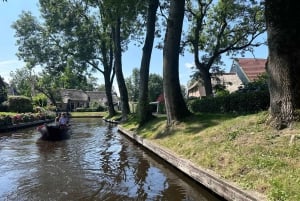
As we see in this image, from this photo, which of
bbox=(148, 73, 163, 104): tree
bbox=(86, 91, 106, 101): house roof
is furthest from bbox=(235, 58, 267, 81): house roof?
A: bbox=(86, 91, 106, 101): house roof

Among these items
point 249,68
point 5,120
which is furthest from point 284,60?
point 249,68

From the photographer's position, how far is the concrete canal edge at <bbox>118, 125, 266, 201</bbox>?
6039 mm

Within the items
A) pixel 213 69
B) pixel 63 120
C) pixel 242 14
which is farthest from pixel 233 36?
pixel 63 120

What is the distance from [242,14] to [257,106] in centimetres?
1467

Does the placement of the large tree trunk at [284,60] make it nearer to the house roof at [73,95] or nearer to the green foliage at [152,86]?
the green foliage at [152,86]

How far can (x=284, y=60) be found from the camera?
9062 millimetres

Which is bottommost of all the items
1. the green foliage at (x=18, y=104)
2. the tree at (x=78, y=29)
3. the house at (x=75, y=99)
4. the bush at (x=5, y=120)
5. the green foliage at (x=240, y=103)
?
the bush at (x=5, y=120)

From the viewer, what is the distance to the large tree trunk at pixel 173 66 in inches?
587

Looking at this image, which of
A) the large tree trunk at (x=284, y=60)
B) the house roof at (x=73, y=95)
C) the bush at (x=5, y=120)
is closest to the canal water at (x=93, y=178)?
the large tree trunk at (x=284, y=60)

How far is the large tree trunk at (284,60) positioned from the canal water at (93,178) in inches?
116

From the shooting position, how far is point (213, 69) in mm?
32219

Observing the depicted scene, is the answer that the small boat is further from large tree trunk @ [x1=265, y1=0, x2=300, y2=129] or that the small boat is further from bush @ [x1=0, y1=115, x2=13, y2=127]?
large tree trunk @ [x1=265, y1=0, x2=300, y2=129]

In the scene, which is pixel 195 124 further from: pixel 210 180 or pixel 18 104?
pixel 18 104

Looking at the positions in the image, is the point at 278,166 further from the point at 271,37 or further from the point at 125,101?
the point at 125,101
